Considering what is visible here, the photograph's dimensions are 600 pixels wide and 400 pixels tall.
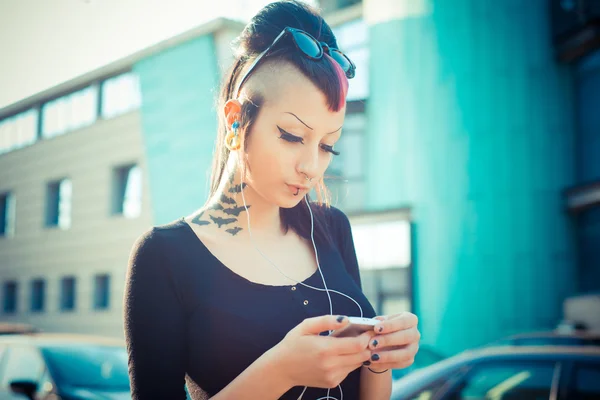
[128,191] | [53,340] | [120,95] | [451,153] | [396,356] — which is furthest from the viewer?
[128,191]

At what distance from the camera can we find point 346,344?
1.23m

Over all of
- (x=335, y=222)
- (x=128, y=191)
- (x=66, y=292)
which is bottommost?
(x=66, y=292)

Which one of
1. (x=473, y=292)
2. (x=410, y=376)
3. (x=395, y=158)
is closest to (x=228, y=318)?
(x=410, y=376)

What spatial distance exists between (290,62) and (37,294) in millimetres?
19590

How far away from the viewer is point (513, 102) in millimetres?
11133

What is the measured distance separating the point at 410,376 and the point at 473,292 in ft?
25.6

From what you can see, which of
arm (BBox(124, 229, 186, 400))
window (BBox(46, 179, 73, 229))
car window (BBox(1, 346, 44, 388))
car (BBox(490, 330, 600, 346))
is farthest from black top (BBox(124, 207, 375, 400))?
window (BBox(46, 179, 73, 229))

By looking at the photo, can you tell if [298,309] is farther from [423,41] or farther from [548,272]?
[423,41]

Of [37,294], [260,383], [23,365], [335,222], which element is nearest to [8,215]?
[37,294]

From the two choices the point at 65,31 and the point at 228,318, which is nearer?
the point at 228,318

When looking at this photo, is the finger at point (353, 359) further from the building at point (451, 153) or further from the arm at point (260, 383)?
the building at point (451, 153)

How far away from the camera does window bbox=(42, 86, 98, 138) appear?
16922mm

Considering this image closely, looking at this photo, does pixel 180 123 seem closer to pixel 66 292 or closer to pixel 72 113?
pixel 72 113

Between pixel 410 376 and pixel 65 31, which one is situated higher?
pixel 65 31
